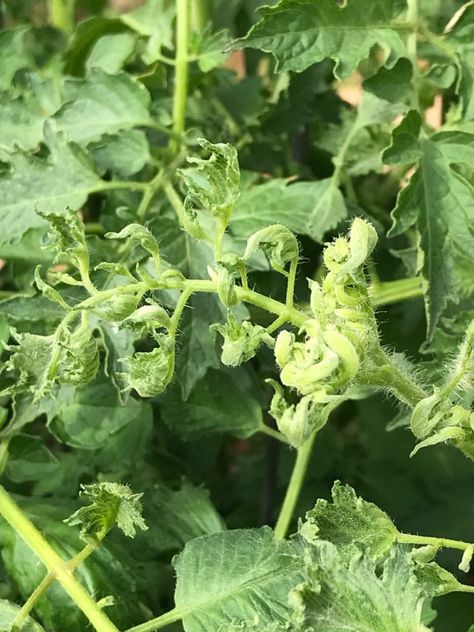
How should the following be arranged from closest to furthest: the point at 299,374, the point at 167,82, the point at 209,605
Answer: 1. the point at 299,374
2. the point at 209,605
3. the point at 167,82

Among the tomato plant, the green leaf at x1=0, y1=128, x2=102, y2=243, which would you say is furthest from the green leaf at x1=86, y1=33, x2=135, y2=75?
the green leaf at x1=0, y1=128, x2=102, y2=243

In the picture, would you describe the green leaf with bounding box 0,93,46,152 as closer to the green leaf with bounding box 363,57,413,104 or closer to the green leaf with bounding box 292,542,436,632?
the green leaf with bounding box 363,57,413,104

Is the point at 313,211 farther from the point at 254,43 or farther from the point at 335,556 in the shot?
the point at 335,556

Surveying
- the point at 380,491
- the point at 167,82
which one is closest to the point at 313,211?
the point at 167,82

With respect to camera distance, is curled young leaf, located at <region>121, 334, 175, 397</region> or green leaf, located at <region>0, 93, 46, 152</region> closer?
curled young leaf, located at <region>121, 334, 175, 397</region>

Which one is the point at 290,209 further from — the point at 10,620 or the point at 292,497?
the point at 10,620
